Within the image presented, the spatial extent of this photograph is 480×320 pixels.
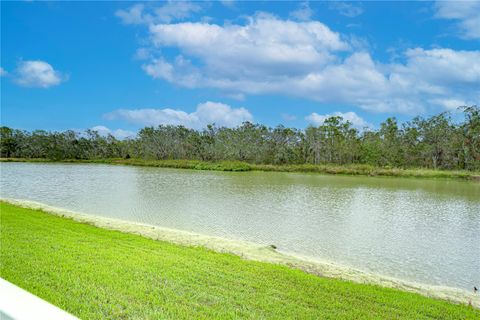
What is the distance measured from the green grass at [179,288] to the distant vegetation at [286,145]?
163 ft

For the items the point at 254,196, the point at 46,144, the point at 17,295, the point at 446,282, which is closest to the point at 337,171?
the point at 254,196

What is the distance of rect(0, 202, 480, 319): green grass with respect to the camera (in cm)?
421

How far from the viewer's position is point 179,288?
4824 millimetres

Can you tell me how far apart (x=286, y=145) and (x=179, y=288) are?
60537 millimetres

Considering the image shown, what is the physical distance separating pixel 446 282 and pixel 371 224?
5.97m

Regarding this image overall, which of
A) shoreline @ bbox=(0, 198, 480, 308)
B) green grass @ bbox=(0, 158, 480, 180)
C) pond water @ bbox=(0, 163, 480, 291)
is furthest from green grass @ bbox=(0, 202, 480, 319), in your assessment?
green grass @ bbox=(0, 158, 480, 180)

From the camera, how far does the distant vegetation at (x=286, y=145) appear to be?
53156 mm

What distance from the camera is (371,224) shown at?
13.9 metres

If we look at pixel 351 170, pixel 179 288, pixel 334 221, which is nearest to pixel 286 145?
pixel 351 170

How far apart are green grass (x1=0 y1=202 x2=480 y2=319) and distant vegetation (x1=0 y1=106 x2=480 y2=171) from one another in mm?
49602

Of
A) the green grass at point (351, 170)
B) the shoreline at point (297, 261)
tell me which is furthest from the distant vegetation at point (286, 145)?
the shoreline at point (297, 261)

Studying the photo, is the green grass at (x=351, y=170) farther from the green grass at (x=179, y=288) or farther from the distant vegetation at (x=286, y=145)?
the green grass at (x=179, y=288)

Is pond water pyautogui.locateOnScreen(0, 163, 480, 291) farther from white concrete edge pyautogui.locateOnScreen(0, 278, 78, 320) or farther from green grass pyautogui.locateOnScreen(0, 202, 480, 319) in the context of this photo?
white concrete edge pyautogui.locateOnScreen(0, 278, 78, 320)

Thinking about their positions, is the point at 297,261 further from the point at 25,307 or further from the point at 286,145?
the point at 286,145
